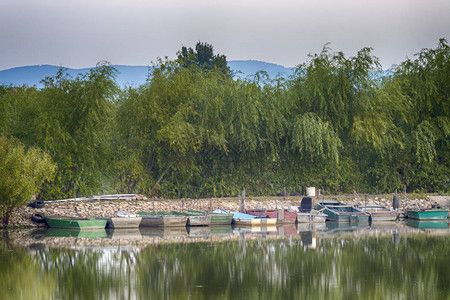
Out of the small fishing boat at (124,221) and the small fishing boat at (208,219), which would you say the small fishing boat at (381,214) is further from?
the small fishing boat at (124,221)

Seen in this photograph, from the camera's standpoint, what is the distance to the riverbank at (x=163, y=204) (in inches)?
1189

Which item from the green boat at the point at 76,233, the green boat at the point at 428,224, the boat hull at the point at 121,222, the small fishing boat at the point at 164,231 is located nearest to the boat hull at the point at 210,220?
the small fishing boat at the point at 164,231

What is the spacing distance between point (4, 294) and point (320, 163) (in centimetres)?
2468

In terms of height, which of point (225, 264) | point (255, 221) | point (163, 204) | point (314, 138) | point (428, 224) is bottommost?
point (225, 264)

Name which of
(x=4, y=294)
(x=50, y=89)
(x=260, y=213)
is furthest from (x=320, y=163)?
(x=4, y=294)

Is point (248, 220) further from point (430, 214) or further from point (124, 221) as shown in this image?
point (430, 214)

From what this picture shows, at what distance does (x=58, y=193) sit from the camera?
105ft

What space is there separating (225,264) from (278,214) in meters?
13.6

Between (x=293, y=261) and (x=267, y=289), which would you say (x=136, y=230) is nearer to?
(x=293, y=261)

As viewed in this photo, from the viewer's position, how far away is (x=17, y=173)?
27.1 metres

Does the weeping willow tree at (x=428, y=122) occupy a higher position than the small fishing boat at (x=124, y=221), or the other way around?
the weeping willow tree at (x=428, y=122)

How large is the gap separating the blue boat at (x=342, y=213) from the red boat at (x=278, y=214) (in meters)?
2.00

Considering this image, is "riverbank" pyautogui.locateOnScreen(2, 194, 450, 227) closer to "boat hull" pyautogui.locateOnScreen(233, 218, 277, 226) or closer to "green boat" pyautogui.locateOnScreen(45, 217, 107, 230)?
"green boat" pyautogui.locateOnScreen(45, 217, 107, 230)

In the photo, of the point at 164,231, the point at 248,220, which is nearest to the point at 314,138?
the point at 248,220
